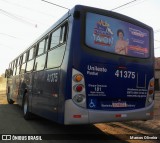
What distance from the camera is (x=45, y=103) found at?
23.6 feet

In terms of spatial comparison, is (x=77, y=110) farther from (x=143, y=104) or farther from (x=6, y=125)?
(x=6, y=125)

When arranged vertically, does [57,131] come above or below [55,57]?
below

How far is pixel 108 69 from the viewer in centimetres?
641

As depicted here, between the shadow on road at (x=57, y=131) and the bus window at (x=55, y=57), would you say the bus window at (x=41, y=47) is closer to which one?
the bus window at (x=55, y=57)

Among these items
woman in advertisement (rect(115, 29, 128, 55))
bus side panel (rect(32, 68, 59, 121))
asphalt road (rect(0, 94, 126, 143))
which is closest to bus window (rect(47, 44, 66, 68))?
bus side panel (rect(32, 68, 59, 121))


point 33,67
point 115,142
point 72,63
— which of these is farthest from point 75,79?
point 33,67

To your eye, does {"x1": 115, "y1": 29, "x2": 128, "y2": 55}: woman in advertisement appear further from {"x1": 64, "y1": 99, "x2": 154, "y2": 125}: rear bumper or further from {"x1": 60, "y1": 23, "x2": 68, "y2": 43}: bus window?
{"x1": 64, "y1": 99, "x2": 154, "y2": 125}: rear bumper

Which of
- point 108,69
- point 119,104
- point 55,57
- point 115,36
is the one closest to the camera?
point 108,69

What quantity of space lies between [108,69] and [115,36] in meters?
0.89

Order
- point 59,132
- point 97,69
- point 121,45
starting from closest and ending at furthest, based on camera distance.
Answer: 1. point 97,69
2. point 121,45
3. point 59,132

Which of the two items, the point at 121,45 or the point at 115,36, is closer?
the point at 115,36

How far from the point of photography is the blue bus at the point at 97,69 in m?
5.91

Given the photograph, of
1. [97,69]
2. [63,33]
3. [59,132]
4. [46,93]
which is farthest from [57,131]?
[63,33]

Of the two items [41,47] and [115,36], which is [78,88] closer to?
[115,36]
